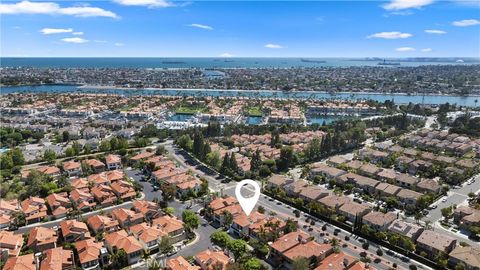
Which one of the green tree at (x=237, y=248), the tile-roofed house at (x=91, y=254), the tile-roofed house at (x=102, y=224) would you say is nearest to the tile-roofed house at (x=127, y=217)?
the tile-roofed house at (x=102, y=224)

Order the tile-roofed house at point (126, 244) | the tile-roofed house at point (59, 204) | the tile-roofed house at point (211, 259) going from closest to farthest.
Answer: the tile-roofed house at point (211, 259) → the tile-roofed house at point (126, 244) → the tile-roofed house at point (59, 204)

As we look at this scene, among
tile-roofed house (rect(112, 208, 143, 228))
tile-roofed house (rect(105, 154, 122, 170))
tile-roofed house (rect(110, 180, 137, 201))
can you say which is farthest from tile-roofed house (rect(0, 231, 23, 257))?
tile-roofed house (rect(105, 154, 122, 170))

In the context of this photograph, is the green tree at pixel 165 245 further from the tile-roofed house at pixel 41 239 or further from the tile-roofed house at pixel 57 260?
the tile-roofed house at pixel 41 239

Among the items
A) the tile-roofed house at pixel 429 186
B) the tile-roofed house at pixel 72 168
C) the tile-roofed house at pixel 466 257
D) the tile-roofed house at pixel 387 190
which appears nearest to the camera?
the tile-roofed house at pixel 466 257

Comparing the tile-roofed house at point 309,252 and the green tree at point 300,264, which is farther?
the tile-roofed house at point 309,252

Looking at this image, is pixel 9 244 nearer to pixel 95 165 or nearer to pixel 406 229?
pixel 95 165

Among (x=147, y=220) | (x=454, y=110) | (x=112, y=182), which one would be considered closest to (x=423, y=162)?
(x=147, y=220)

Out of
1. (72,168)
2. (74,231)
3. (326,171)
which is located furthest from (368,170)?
(72,168)
